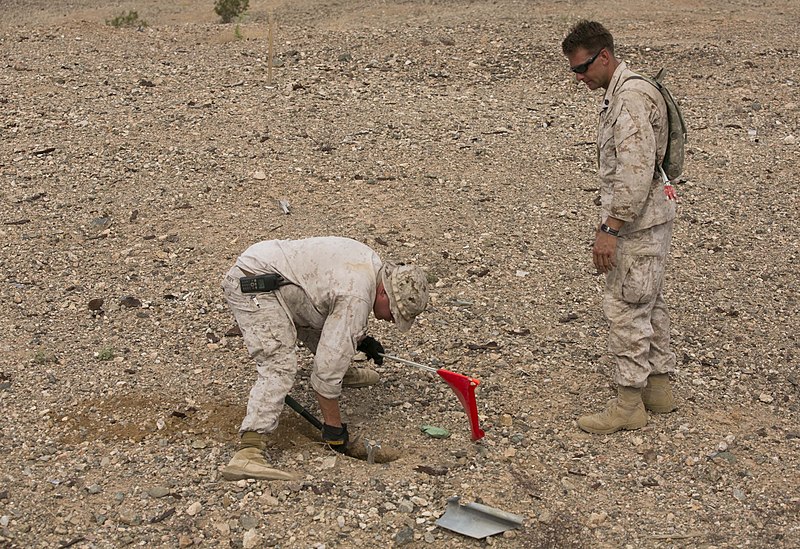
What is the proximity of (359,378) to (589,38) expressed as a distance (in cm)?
209

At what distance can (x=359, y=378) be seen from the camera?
5219 millimetres

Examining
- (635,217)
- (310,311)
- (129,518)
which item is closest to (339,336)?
(310,311)

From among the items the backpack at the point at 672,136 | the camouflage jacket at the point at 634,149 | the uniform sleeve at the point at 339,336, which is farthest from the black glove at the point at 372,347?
the backpack at the point at 672,136

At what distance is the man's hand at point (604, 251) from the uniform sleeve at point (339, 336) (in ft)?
3.49

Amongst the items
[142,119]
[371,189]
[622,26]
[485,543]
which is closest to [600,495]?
[485,543]

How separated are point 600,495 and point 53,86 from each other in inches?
277

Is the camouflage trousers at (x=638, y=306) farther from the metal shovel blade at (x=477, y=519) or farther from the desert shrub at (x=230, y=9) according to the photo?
the desert shrub at (x=230, y=9)

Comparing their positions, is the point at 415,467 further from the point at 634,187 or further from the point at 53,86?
the point at 53,86

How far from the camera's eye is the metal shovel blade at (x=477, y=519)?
161 inches

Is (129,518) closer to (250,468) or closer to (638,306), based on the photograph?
(250,468)

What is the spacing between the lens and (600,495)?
4383 mm

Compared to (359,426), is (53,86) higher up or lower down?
higher up

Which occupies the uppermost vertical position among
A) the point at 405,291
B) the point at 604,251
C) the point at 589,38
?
the point at 589,38

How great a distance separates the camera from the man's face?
4.41 meters
